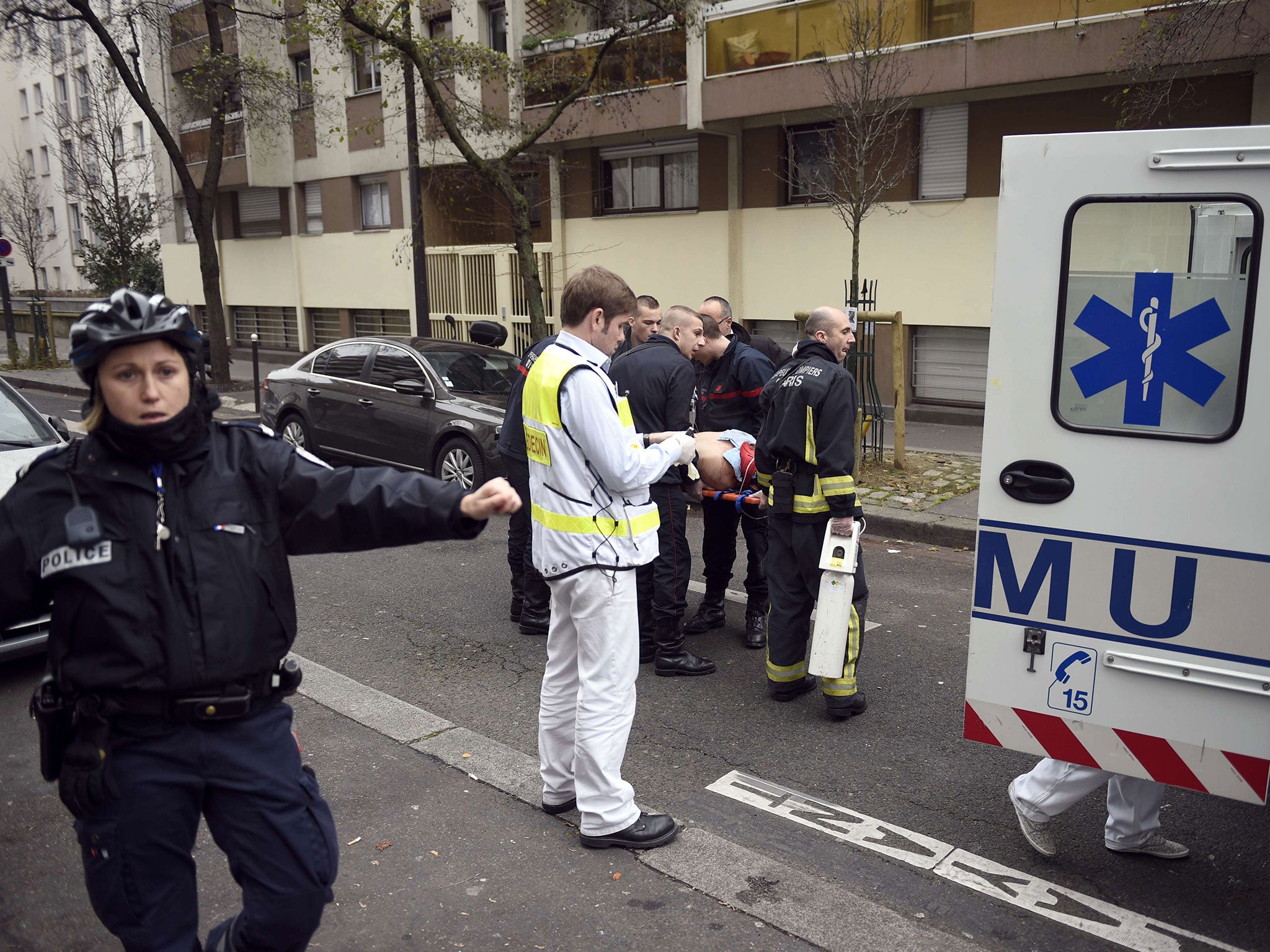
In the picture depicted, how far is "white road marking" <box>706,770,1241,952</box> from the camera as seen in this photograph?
130 inches

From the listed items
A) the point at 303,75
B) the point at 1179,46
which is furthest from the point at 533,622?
the point at 303,75

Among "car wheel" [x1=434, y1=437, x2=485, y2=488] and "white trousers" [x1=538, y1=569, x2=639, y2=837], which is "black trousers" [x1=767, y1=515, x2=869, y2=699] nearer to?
"white trousers" [x1=538, y1=569, x2=639, y2=837]

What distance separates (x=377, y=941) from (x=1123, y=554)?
255 centimetres

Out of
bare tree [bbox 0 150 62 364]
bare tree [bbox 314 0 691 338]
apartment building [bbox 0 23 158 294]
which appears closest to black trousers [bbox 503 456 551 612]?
bare tree [bbox 314 0 691 338]

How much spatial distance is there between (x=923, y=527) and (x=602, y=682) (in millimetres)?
5637

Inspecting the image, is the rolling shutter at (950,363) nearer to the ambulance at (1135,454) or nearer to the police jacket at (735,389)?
the police jacket at (735,389)

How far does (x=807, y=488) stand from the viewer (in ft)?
16.6

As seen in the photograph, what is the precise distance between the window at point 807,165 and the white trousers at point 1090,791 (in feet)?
41.0

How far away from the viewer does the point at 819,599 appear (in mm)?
4918

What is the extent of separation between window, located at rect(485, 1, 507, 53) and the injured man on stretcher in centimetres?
1667

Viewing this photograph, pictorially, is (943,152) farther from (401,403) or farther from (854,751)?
(854,751)

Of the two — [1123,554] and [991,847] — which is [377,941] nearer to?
[991,847]

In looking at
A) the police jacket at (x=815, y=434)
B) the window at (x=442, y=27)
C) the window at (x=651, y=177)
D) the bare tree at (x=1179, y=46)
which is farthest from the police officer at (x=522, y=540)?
the window at (x=442, y=27)

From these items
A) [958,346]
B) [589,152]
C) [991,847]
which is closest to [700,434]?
[991,847]
